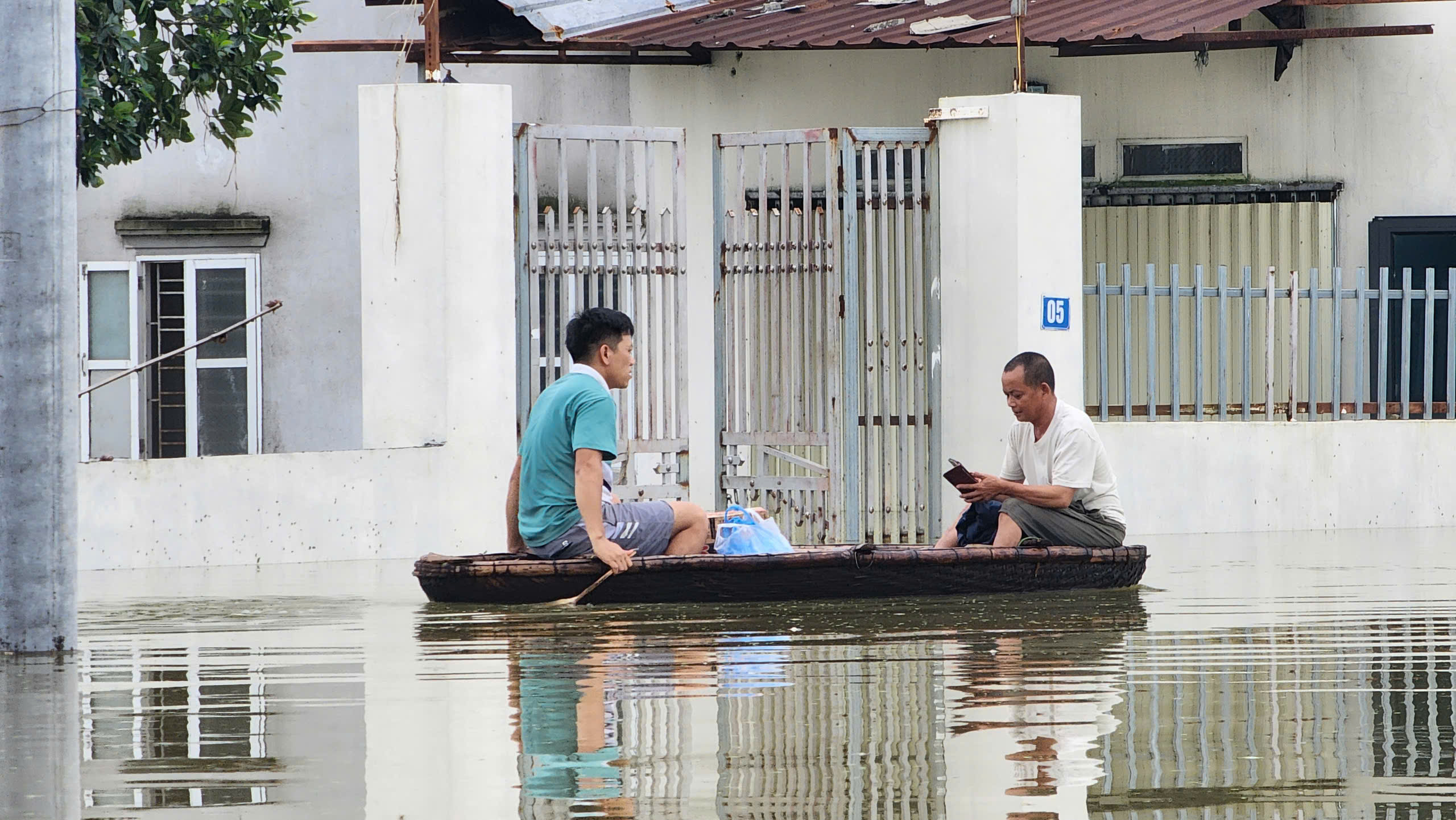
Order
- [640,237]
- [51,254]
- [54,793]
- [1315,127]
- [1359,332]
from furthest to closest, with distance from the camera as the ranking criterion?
[1315,127], [1359,332], [640,237], [51,254], [54,793]

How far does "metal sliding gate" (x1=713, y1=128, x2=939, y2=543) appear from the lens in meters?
13.3

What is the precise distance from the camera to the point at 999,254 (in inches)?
520

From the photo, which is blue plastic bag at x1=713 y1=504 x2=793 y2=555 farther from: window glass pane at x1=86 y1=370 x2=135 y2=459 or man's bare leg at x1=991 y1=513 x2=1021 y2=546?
window glass pane at x1=86 y1=370 x2=135 y2=459

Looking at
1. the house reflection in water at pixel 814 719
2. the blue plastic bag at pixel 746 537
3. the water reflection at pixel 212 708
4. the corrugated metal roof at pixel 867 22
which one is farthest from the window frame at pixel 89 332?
the house reflection in water at pixel 814 719

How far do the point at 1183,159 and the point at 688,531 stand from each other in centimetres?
764

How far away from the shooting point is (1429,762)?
4.89 meters

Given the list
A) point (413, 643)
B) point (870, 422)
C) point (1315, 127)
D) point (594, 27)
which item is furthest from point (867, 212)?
point (413, 643)

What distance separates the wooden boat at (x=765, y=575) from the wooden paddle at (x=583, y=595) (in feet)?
0.07

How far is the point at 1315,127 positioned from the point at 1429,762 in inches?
458

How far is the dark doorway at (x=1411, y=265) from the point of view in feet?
50.5

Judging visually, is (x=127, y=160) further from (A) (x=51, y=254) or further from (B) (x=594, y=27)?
(A) (x=51, y=254)

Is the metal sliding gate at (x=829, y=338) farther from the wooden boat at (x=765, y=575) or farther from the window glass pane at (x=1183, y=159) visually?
the wooden boat at (x=765, y=575)

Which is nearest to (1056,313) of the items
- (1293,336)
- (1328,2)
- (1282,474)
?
(1293,336)

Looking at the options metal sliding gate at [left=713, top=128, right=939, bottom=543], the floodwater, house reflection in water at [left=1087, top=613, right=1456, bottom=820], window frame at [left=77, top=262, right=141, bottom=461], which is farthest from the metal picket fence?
window frame at [left=77, top=262, right=141, bottom=461]
